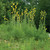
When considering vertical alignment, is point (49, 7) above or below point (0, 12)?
above

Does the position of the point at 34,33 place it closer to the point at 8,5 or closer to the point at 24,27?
the point at 24,27

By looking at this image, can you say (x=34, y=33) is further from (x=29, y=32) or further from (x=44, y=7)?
(x=44, y=7)

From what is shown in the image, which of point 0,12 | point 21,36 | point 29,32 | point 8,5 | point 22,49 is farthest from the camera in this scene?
point 8,5

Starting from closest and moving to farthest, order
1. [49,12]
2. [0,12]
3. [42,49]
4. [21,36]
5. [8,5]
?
[42,49]
[21,36]
[49,12]
[0,12]
[8,5]

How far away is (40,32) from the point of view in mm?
7684

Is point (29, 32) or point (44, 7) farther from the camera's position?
point (44, 7)

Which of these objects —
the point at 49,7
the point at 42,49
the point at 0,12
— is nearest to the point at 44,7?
the point at 49,7

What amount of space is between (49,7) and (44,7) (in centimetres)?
54

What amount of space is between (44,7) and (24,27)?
21.8 feet

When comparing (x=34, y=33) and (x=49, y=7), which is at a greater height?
(x=49, y=7)

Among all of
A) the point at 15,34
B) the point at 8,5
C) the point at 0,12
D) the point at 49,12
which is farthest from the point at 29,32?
the point at 8,5

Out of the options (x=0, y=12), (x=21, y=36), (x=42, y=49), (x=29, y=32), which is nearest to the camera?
(x=42, y=49)

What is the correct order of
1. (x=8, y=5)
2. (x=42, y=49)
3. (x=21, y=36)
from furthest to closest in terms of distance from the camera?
1. (x=8, y=5)
2. (x=21, y=36)
3. (x=42, y=49)

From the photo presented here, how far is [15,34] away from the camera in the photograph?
254 inches
